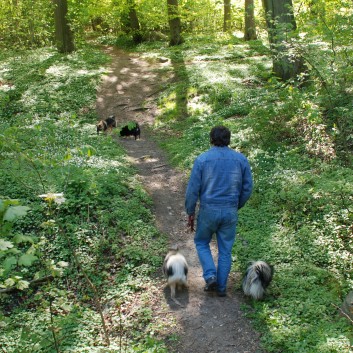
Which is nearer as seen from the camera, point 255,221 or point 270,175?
point 255,221

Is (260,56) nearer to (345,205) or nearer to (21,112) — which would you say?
(21,112)

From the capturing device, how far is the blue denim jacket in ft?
19.1

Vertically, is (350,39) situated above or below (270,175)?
above

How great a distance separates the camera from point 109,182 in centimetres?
904

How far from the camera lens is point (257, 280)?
5848 millimetres

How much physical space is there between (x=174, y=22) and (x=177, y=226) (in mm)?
19680

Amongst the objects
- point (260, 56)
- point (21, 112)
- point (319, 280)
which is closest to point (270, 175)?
point (319, 280)

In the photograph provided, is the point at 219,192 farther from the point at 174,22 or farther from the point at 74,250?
the point at 174,22

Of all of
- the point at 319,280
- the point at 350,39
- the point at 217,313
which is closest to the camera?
the point at 217,313

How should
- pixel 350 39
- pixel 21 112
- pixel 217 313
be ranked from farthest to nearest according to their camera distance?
pixel 21 112
pixel 350 39
pixel 217 313

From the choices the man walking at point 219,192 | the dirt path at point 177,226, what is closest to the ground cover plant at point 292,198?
the dirt path at point 177,226

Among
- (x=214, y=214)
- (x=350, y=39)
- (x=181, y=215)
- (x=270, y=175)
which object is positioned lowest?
(x=181, y=215)

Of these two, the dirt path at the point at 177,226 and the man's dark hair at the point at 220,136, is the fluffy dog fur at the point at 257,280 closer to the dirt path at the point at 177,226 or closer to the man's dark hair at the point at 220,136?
the dirt path at the point at 177,226

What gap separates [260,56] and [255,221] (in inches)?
594
